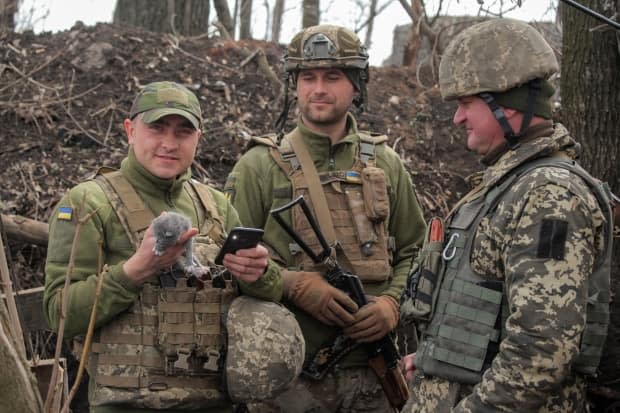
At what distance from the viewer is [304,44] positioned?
4613 millimetres

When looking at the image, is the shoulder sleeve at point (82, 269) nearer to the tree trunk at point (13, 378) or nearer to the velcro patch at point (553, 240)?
the tree trunk at point (13, 378)

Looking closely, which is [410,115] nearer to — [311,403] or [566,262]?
[311,403]

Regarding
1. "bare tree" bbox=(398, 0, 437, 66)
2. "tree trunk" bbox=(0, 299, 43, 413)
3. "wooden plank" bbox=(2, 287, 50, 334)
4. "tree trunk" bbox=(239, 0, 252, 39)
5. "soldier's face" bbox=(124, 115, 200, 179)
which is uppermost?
"tree trunk" bbox=(239, 0, 252, 39)

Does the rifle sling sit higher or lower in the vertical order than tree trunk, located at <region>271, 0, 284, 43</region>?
lower

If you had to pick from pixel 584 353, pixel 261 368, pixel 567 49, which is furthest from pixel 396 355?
pixel 567 49

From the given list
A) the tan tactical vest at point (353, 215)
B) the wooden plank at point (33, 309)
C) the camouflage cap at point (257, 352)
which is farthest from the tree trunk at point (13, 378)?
the wooden plank at point (33, 309)

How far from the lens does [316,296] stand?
431cm

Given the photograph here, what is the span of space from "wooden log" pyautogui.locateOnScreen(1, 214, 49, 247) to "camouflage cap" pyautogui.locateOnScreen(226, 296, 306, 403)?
2618 millimetres

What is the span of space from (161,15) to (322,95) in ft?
20.2

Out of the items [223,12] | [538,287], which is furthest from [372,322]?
[223,12]

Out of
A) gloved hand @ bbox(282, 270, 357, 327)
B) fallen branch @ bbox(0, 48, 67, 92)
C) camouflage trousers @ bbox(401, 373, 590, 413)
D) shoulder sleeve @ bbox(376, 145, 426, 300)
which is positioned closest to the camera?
camouflage trousers @ bbox(401, 373, 590, 413)

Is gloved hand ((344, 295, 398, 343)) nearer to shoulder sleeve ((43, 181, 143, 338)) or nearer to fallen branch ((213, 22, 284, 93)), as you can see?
shoulder sleeve ((43, 181, 143, 338))

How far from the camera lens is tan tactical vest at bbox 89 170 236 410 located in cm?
345

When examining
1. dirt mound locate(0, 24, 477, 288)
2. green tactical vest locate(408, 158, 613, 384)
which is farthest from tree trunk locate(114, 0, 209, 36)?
green tactical vest locate(408, 158, 613, 384)
